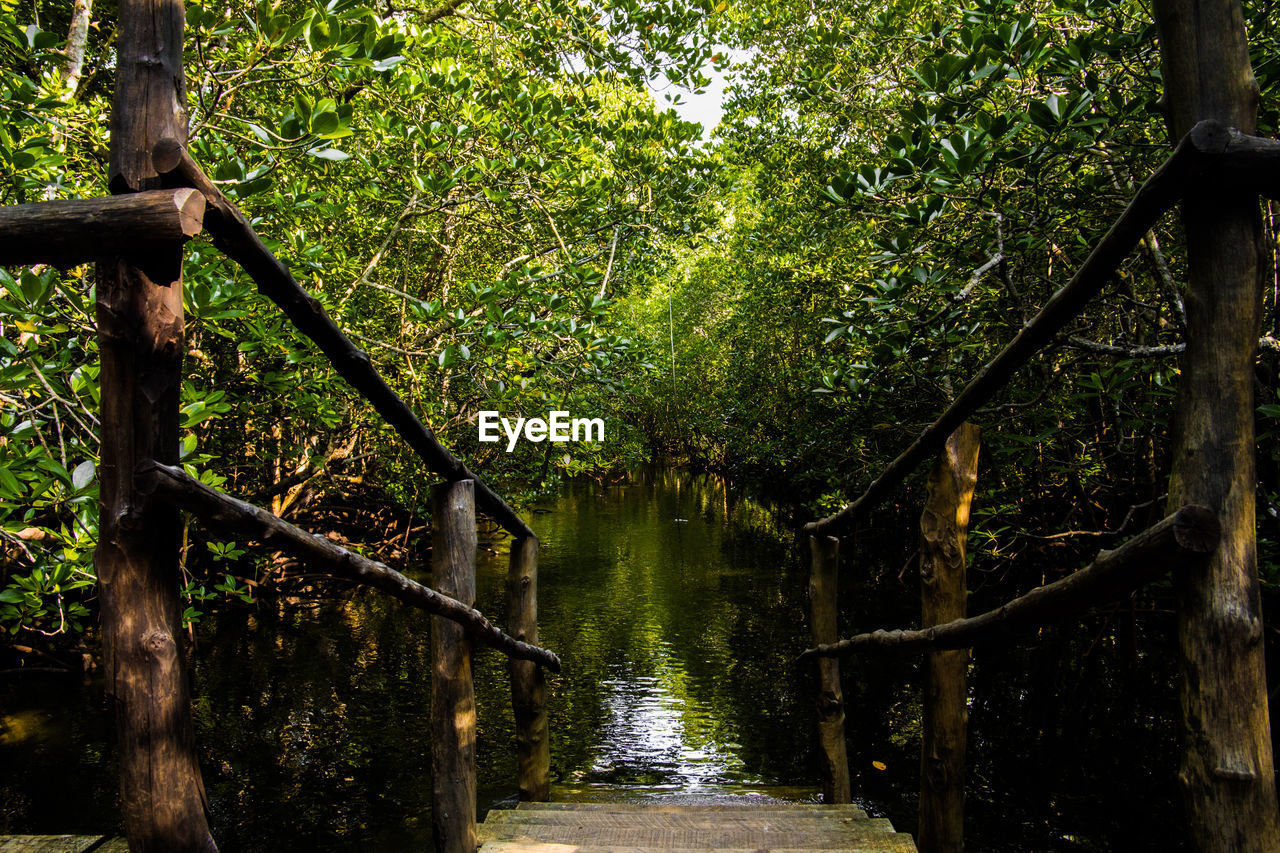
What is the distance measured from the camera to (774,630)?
7.67 meters

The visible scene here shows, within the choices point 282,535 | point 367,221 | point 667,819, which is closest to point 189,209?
point 282,535

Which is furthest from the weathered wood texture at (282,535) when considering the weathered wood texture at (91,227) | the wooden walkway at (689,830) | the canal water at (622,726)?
the canal water at (622,726)

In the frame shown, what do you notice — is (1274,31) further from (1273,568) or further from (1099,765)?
(1099,765)

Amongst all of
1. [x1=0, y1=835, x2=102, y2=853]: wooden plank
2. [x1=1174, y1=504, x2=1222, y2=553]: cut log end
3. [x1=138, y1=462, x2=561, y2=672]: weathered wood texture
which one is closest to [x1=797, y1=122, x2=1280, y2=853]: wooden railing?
[x1=1174, y1=504, x2=1222, y2=553]: cut log end

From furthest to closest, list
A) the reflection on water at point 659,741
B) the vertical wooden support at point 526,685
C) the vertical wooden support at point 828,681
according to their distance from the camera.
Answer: the reflection on water at point 659,741 < the vertical wooden support at point 526,685 < the vertical wooden support at point 828,681

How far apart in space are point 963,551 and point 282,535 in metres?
2.14

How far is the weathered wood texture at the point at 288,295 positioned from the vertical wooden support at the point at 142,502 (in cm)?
7

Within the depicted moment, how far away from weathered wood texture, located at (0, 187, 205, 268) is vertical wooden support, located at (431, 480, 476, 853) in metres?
1.23

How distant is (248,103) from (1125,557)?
6550 mm

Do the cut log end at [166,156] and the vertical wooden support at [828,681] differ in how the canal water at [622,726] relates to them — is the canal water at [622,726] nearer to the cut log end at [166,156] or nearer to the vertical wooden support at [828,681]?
the vertical wooden support at [828,681]

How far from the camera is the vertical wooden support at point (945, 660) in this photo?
7.84 feet

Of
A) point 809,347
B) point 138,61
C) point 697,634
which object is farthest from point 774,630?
point 138,61

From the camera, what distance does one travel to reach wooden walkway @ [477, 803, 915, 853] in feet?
7.63

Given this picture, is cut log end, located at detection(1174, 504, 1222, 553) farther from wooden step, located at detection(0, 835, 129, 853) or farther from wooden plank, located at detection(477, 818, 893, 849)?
wooden step, located at detection(0, 835, 129, 853)
